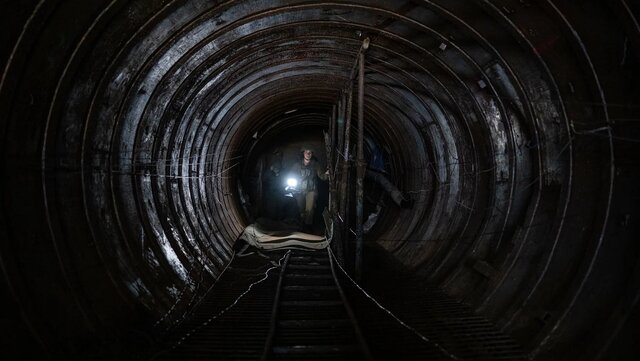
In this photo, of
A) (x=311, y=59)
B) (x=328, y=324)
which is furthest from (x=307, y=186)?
(x=328, y=324)

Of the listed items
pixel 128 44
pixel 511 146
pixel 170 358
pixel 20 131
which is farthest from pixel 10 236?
pixel 511 146

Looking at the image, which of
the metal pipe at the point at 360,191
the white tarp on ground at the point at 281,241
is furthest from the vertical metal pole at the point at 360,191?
the white tarp on ground at the point at 281,241

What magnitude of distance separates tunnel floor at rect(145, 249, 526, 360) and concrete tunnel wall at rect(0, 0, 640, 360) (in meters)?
0.31

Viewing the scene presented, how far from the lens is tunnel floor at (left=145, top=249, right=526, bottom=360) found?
13.2ft

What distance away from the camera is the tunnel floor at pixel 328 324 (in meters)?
4.04

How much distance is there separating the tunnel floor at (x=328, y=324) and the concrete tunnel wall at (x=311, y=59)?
0.31 meters

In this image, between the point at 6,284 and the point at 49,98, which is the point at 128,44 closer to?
the point at 49,98

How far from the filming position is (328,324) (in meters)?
4.82

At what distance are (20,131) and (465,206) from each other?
6080mm

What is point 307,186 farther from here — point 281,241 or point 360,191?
point 360,191

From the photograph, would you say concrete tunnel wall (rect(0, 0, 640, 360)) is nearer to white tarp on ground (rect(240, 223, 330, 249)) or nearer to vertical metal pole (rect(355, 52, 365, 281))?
vertical metal pole (rect(355, 52, 365, 281))

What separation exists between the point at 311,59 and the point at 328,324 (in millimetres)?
4842

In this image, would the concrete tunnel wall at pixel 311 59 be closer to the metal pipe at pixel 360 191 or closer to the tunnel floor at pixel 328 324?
the tunnel floor at pixel 328 324

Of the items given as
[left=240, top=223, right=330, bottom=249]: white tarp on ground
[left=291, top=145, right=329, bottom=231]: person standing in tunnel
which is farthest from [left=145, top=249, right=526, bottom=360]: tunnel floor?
[left=291, top=145, right=329, bottom=231]: person standing in tunnel
